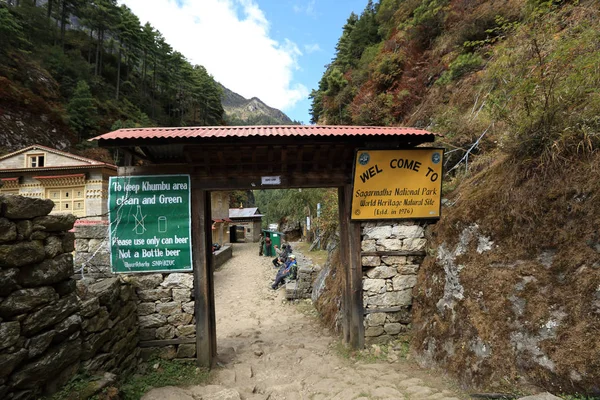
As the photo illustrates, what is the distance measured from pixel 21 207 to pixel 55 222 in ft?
1.32

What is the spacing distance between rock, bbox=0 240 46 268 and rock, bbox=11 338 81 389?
96cm

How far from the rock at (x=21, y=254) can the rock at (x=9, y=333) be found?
523mm

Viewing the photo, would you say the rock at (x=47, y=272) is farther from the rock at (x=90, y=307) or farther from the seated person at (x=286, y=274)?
the seated person at (x=286, y=274)

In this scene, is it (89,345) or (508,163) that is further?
(508,163)

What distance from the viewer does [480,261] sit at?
3.88 metres

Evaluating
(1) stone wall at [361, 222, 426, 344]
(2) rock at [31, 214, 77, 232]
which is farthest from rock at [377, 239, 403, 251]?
(2) rock at [31, 214, 77, 232]

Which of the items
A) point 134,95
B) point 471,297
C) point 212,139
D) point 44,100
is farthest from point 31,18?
point 471,297

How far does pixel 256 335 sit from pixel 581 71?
24.6ft

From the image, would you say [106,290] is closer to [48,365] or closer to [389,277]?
[48,365]

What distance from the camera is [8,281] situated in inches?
97.3

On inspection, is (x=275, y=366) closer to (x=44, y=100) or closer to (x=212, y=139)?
(x=212, y=139)

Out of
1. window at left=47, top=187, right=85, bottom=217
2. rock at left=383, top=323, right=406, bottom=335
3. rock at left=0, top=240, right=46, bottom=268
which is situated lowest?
rock at left=383, top=323, right=406, bottom=335

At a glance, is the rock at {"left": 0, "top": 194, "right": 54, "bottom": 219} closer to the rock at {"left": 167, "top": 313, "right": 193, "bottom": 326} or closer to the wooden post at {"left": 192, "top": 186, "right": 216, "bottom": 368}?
the wooden post at {"left": 192, "top": 186, "right": 216, "bottom": 368}

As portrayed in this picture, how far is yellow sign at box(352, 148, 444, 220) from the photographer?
4.83m
